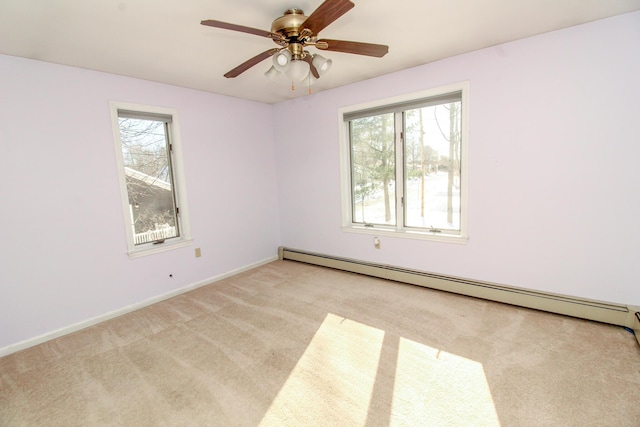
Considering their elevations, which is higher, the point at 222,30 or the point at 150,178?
the point at 222,30

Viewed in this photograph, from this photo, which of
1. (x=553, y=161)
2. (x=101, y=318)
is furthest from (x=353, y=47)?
(x=101, y=318)

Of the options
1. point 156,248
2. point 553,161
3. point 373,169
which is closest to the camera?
point 553,161

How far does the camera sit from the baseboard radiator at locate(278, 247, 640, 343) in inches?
94.0

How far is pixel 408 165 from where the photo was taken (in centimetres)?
352

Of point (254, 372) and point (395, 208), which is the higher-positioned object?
point (395, 208)

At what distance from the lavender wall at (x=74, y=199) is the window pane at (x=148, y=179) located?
21cm

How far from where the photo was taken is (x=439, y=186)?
131 inches

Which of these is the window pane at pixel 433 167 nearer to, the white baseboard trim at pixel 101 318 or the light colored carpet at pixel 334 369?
the light colored carpet at pixel 334 369

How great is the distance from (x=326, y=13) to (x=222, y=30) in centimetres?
101

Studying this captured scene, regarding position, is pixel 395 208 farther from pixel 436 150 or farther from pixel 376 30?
pixel 376 30

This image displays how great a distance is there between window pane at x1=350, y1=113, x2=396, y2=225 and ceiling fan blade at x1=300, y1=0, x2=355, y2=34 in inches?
80.8

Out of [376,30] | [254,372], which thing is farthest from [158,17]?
[254,372]

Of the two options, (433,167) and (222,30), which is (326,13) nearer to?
(222,30)

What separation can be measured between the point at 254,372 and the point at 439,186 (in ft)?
8.49
